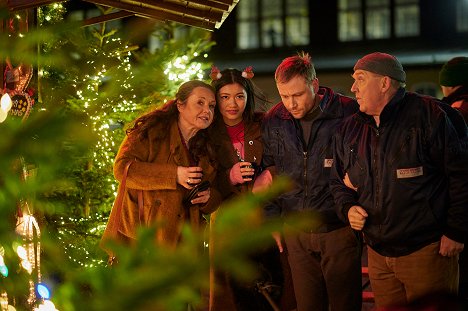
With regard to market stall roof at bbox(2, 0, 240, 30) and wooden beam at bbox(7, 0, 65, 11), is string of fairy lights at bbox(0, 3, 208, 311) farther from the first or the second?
market stall roof at bbox(2, 0, 240, 30)

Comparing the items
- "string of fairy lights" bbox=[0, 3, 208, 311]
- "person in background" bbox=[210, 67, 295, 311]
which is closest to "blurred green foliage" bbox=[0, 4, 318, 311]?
"string of fairy lights" bbox=[0, 3, 208, 311]

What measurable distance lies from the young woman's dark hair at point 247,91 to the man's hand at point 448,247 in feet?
6.33

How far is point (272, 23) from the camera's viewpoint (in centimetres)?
3609

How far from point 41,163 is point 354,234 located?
4437mm

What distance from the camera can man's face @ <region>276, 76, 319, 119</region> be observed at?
5305 millimetres

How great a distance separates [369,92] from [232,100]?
129cm

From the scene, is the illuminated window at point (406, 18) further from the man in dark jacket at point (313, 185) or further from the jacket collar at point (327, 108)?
the man in dark jacket at point (313, 185)

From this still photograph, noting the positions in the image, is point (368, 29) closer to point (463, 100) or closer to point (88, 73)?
point (463, 100)

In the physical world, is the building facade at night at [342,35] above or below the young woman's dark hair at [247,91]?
above

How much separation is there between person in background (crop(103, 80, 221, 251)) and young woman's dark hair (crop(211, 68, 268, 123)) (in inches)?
10.2

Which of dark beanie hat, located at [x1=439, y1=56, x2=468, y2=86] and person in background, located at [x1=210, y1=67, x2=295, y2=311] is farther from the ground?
dark beanie hat, located at [x1=439, y1=56, x2=468, y2=86]

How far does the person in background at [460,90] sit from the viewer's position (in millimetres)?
6461

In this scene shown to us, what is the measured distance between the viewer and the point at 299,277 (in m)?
5.60

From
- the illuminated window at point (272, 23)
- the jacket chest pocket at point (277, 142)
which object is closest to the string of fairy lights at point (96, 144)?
the jacket chest pocket at point (277, 142)
